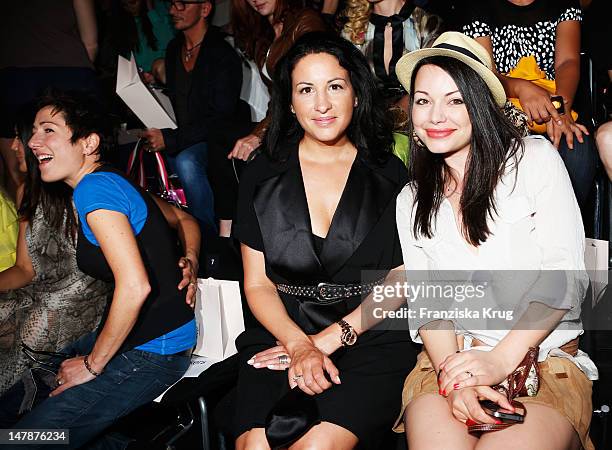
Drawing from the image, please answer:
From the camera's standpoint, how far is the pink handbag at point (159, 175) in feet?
13.1

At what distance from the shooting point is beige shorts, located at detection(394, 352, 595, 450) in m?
2.17

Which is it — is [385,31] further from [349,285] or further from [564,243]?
[564,243]

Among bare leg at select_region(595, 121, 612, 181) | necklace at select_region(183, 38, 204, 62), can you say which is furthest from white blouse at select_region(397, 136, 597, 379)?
necklace at select_region(183, 38, 204, 62)

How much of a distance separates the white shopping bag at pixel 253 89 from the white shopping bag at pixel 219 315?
1419 millimetres

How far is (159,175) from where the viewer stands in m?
4.10

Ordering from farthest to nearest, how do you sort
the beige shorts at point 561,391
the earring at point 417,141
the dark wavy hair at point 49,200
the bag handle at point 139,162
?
the bag handle at point 139,162
the dark wavy hair at point 49,200
the earring at point 417,141
the beige shorts at point 561,391

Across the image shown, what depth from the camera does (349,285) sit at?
2.70m

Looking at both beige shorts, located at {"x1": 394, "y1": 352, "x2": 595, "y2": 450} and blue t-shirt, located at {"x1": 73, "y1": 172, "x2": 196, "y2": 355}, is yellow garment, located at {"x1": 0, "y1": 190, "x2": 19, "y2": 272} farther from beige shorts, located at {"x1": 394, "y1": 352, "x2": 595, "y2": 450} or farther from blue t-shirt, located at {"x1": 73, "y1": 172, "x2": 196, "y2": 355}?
beige shorts, located at {"x1": 394, "y1": 352, "x2": 595, "y2": 450}

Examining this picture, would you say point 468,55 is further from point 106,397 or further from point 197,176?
point 197,176

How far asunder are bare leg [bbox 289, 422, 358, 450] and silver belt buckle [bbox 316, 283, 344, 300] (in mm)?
479

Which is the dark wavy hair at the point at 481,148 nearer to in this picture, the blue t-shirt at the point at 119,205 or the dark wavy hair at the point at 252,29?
the blue t-shirt at the point at 119,205

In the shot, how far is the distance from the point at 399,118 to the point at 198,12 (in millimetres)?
1549

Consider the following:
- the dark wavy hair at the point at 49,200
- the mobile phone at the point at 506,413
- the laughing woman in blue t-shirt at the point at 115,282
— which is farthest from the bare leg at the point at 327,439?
the dark wavy hair at the point at 49,200

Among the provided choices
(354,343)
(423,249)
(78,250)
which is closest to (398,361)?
(354,343)
